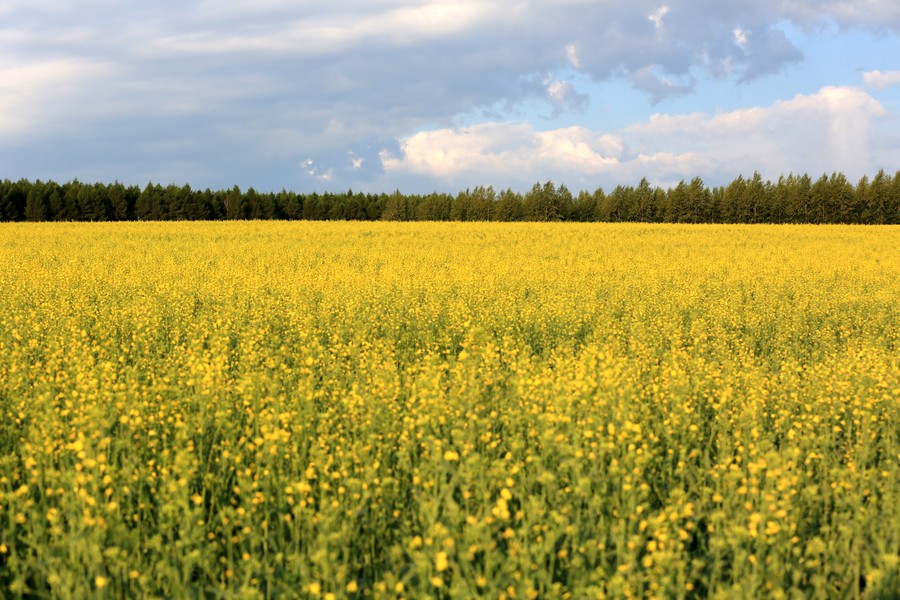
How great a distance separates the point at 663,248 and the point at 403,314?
1844 cm

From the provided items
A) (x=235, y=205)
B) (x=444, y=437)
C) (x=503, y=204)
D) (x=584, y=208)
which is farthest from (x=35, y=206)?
(x=444, y=437)

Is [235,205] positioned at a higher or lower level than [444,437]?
higher

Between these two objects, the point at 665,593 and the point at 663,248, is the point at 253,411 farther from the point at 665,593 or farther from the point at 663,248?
the point at 663,248

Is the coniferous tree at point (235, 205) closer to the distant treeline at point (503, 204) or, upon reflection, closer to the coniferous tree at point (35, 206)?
the distant treeline at point (503, 204)

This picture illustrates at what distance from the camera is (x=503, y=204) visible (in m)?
81.8

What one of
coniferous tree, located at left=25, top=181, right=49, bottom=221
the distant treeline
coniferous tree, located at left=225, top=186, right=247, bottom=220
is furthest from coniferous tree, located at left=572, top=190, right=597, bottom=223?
coniferous tree, located at left=25, top=181, right=49, bottom=221

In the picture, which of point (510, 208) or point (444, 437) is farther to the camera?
point (510, 208)

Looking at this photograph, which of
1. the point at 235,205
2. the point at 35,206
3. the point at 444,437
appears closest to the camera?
the point at 444,437

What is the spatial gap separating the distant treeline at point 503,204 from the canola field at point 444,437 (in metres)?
59.9

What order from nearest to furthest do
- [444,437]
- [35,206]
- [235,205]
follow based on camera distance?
[444,437], [35,206], [235,205]

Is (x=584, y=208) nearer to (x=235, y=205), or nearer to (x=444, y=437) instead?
(x=235, y=205)

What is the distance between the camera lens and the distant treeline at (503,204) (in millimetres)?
70250

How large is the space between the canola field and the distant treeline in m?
59.9

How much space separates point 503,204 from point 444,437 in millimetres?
77746
